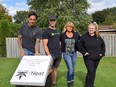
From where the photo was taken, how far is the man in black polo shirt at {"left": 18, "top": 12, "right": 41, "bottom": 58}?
7.32 meters

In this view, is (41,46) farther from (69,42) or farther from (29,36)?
(29,36)

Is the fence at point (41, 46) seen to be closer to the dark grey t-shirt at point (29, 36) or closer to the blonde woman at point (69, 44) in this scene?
the blonde woman at point (69, 44)

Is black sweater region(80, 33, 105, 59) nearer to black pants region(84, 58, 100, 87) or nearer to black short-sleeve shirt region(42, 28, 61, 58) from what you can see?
→ black pants region(84, 58, 100, 87)

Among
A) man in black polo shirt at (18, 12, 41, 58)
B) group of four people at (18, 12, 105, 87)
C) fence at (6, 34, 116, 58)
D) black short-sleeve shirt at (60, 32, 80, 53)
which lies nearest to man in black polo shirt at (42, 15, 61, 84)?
group of four people at (18, 12, 105, 87)

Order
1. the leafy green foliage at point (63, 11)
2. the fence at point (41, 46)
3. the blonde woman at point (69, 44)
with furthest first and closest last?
the leafy green foliage at point (63, 11) → the fence at point (41, 46) → the blonde woman at point (69, 44)

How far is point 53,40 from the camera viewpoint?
26.6 ft

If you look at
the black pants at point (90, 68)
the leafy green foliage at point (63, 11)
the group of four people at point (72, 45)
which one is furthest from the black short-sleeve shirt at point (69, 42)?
the leafy green foliage at point (63, 11)

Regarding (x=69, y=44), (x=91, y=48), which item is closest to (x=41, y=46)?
(x=69, y=44)

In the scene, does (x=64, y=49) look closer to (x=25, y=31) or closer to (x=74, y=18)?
(x=25, y=31)

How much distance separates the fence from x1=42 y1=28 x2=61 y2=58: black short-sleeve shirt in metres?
11.6

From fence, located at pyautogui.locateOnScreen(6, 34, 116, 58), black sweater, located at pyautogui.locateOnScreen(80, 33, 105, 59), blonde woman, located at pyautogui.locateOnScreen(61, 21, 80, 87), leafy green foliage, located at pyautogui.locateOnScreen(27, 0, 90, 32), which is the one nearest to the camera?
black sweater, located at pyautogui.locateOnScreen(80, 33, 105, 59)

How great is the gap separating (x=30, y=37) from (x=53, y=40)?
93 centimetres

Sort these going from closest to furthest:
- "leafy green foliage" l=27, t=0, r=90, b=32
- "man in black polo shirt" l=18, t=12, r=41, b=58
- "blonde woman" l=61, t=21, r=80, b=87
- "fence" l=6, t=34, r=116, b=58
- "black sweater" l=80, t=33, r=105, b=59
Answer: "man in black polo shirt" l=18, t=12, r=41, b=58
"black sweater" l=80, t=33, r=105, b=59
"blonde woman" l=61, t=21, r=80, b=87
"fence" l=6, t=34, r=116, b=58
"leafy green foliage" l=27, t=0, r=90, b=32

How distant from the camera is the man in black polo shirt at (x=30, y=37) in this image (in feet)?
24.0
